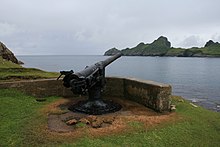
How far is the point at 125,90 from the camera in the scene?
13.2 metres

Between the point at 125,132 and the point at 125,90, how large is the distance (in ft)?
16.4

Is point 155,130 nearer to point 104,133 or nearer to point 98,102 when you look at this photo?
point 104,133

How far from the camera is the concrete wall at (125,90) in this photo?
35.0 ft

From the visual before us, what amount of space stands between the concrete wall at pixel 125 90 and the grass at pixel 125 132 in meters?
1.01

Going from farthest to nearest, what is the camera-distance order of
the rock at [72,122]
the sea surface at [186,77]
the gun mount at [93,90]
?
1. the sea surface at [186,77]
2. the gun mount at [93,90]
3. the rock at [72,122]

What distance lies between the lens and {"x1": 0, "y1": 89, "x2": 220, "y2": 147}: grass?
297 inches

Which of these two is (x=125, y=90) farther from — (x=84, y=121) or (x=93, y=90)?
(x=84, y=121)

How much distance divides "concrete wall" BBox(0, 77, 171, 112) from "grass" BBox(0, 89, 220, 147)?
101 centimetres

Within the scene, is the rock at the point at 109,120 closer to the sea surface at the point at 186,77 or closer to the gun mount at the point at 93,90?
the gun mount at the point at 93,90

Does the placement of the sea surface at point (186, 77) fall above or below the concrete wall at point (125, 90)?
below

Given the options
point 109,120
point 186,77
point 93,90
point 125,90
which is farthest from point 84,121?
point 186,77

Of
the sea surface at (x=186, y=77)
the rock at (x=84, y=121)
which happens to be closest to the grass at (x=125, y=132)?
the rock at (x=84, y=121)

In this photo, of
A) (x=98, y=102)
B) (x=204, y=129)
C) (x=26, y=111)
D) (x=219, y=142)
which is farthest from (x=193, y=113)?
(x=26, y=111)

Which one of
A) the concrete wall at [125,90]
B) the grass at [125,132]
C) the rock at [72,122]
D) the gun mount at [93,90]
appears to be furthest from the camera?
the concrete wall at [125,90]
